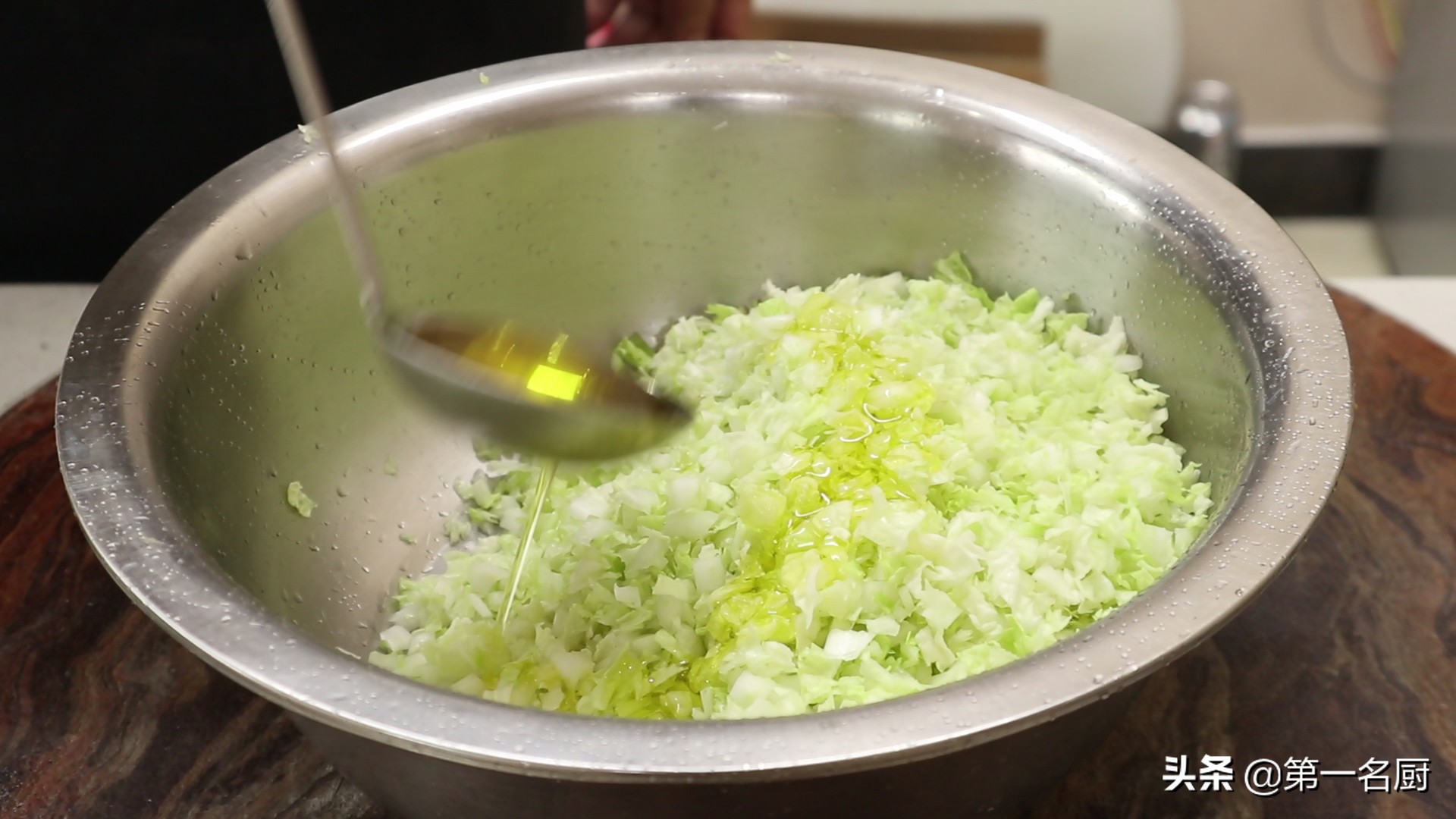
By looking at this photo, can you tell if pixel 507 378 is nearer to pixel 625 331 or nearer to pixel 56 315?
pixel 625 331

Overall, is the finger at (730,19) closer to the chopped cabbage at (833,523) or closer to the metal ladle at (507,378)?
the chopped cabbage at (833,523)

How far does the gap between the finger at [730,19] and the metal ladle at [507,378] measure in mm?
1112

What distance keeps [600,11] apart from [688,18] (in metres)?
0.29

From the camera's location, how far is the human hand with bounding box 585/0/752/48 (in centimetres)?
219

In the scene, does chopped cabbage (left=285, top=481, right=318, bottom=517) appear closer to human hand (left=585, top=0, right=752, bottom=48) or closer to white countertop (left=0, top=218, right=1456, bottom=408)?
white countertop (left=0, top=218, right=1456, bottom=408)

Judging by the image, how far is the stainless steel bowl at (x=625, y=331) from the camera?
87 centimetres

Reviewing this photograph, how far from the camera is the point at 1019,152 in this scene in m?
1.54

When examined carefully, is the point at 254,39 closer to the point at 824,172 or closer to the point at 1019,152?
the point at 824,172

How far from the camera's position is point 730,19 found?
2.20 m

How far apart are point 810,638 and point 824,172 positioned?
735 mm

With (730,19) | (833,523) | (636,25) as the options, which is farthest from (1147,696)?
(636,25)

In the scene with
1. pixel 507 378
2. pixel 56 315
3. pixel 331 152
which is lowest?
pixel 56 315

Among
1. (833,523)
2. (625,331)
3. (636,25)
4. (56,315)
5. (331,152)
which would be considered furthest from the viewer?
(636,25)

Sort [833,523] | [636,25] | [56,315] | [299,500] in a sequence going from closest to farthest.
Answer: [833,523] → [299,500] → [56,315] → [636,25]
